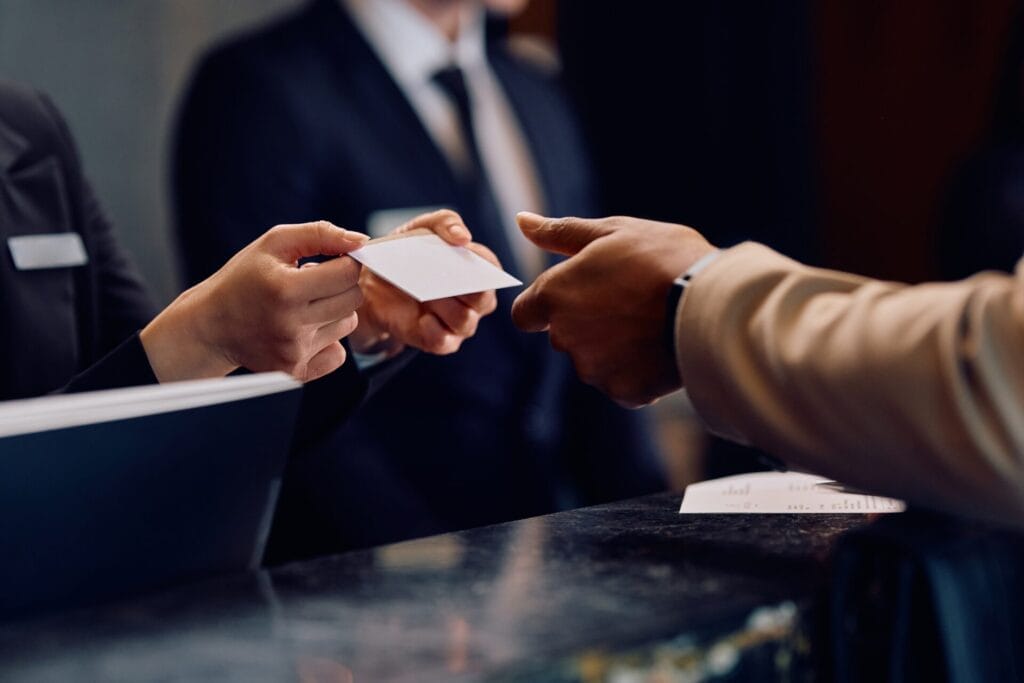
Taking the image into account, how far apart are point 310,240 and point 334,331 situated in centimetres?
12

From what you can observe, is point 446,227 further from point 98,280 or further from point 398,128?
point 398,128

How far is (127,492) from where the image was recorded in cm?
69

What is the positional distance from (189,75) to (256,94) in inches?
40.2

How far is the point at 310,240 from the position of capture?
1.01m

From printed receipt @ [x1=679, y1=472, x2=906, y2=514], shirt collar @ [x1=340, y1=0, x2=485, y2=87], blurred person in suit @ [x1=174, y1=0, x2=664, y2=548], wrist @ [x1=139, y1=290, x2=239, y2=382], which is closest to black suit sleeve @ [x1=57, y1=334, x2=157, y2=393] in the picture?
wrist @ [x1=139, y1=290, x2=239, y2=382]

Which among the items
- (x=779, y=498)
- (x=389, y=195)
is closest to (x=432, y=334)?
(x=779, y=498)

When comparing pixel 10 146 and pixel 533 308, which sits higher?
pixel 10 146

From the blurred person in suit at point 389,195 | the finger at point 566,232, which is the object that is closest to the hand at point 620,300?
the finger at point 566,232

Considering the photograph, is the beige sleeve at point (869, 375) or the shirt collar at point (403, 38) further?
the shirt collar at point (403, 38)

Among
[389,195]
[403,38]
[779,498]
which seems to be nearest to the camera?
[779,498]

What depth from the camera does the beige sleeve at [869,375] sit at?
2.13ft

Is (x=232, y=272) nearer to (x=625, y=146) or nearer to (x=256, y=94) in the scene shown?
(x=256, y=94)

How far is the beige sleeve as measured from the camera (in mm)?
650

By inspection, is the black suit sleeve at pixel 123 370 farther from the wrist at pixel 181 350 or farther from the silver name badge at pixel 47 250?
the silver name badge at pixel 47 250
